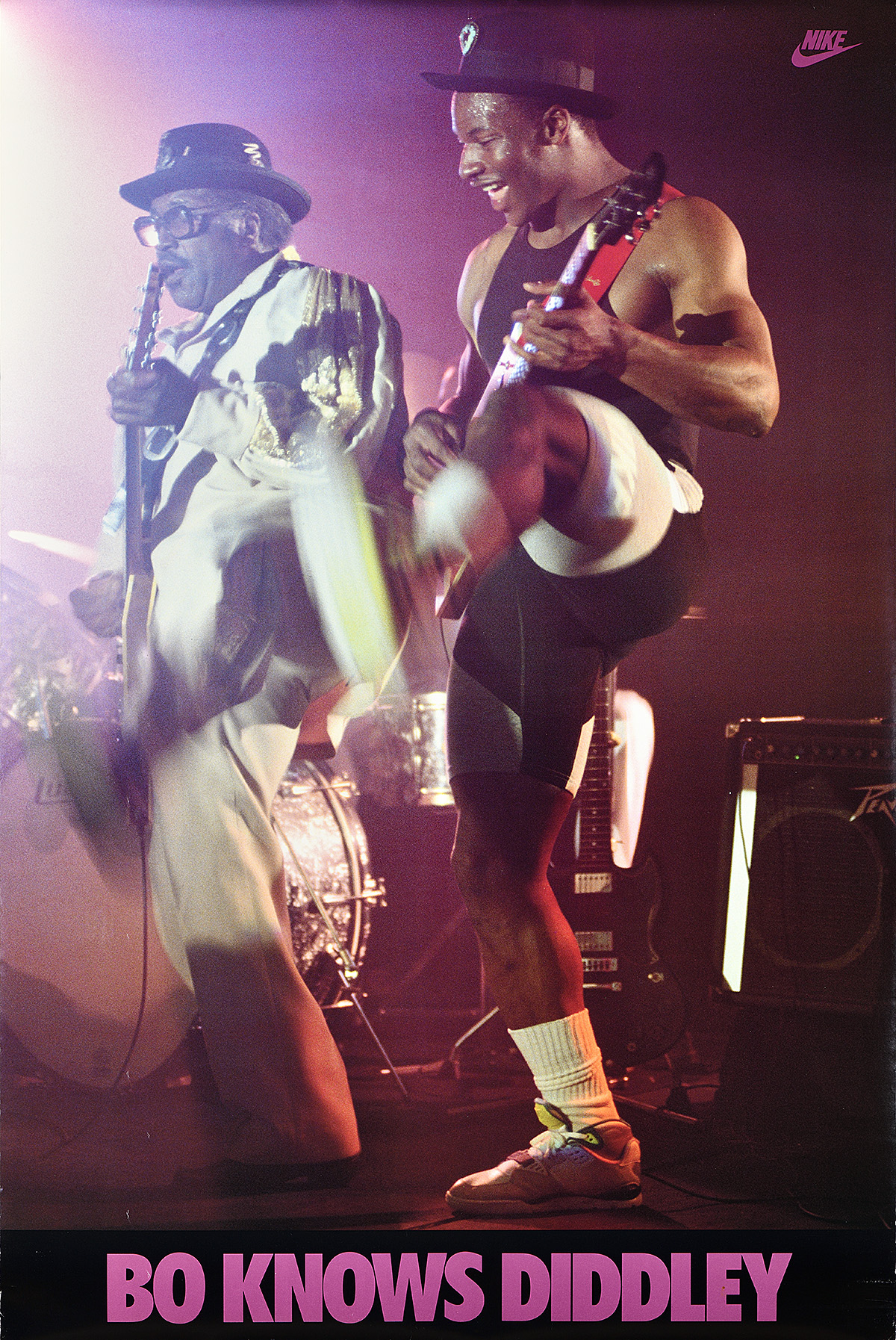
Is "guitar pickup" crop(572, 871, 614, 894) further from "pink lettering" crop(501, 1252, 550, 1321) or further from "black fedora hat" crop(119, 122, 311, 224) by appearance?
"black fedora hat" crop(119, 122, 311, 224)

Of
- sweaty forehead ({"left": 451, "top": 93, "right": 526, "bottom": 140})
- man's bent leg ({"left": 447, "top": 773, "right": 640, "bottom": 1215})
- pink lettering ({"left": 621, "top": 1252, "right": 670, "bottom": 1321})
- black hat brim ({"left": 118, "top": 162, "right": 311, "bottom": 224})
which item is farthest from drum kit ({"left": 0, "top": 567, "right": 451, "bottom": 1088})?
sweaty forehead ({"left": 451, "top": 93, "right": 526, "bottom": 140})

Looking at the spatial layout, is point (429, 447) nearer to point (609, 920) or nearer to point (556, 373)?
point (556, 373)

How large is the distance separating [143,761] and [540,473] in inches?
42.5

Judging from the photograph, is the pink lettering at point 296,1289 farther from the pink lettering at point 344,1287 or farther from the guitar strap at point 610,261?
the guitar strap at point 610,261

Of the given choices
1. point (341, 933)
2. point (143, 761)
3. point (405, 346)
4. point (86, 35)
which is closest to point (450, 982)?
point (341, 933)

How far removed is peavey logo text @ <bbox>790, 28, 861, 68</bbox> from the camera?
7.47 feet

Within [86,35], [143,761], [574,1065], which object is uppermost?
[86,35]

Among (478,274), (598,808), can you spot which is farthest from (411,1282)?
(478,274)

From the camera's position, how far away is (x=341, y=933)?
2.19 metres

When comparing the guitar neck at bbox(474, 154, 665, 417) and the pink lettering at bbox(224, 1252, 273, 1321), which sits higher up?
the guitar neck at bbox(474, 154, 665, 417)

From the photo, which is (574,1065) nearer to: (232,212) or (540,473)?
(540,473)

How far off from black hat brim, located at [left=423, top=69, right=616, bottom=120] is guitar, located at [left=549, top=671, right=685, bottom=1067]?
4.13ft

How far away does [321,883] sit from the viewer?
219 cm

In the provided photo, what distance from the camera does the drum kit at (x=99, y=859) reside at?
2.18 m
